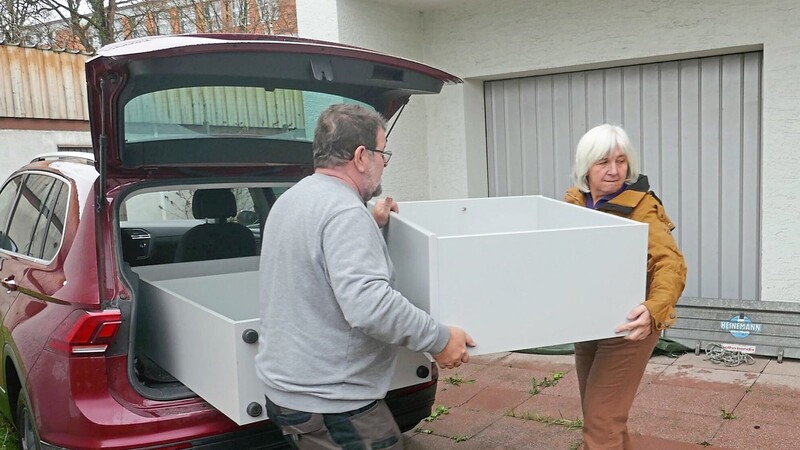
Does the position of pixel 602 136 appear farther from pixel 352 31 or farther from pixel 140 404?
pixel 352 31

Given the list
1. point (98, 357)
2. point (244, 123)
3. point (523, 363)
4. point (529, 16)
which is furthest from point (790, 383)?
point (98, 357)

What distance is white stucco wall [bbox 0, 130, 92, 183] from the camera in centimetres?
884

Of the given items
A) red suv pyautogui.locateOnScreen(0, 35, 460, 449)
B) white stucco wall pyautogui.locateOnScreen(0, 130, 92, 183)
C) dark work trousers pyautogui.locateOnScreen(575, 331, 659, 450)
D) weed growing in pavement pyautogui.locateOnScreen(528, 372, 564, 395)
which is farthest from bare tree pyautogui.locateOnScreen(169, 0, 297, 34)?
dark work trousers pyautogui.locateOnScreen(575, 331, 659, 450)

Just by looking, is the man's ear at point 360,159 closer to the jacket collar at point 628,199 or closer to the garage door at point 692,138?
the jacket collar at point 628,199

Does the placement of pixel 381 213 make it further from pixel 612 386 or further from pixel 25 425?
pixel 25 425

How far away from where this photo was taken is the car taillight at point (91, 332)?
2.52m

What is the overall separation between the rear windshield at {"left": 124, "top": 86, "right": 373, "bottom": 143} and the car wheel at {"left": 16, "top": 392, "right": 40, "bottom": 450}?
1.25 meters

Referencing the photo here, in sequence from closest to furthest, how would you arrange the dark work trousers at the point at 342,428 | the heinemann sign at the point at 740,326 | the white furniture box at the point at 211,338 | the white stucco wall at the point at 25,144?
the dark work trousers at the point at 342,428 < the white furniture box at the point at 211,338 < the heinemann sign at the point at 740,326 < the white stucco wall at the point at 25,144

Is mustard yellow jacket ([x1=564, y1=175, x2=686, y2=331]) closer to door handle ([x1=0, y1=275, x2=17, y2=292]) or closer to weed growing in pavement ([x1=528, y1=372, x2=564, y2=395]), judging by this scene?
weed growing in pavement ([x1=528, y1=372, x2=564, y2=395])

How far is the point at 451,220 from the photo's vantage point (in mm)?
3152

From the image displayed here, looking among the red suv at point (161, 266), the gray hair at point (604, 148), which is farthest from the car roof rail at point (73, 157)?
the gray hair at point (604, 148)

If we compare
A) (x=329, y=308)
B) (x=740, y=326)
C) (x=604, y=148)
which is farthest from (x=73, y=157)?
(x=740, y=326)

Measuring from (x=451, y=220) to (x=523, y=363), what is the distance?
7.96 feet

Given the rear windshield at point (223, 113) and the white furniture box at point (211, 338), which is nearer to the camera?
the white furniture box at point (211, 338)
